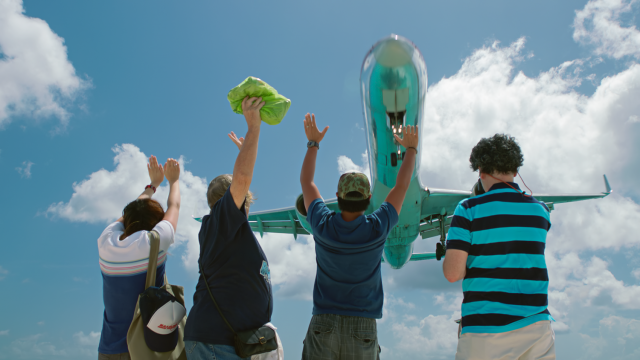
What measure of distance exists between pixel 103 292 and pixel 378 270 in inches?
95.0

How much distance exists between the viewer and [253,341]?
258cm

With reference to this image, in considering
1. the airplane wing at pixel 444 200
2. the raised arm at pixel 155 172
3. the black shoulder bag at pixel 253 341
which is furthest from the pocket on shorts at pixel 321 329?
the airplane wing at pixel 444 200

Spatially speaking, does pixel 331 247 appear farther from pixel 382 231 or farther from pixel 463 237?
pixel 463 237

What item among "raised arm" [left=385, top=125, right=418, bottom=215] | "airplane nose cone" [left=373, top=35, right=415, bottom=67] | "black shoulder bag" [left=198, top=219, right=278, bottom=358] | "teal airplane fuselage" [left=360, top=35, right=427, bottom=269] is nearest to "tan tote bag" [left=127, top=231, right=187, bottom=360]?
"black shoulder bag" [left=198, top=219, right=278, bottom=358]

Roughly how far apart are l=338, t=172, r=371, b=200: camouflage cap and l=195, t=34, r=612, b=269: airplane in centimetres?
154

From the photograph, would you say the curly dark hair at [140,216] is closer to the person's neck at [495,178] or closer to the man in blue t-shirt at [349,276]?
the man in blue t-shirt at [349,276]

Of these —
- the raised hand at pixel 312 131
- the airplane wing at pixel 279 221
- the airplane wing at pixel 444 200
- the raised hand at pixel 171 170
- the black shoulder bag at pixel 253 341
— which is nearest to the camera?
the black shoulder bag at pixel 253 341

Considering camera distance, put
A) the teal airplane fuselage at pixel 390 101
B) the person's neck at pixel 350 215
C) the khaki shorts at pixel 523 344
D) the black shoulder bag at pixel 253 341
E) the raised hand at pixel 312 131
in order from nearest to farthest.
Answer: the black shoulder bag at pixel 253 341
the khaki shorts at pixel 523 344
the person's neck at pixel 350 215
the raised hand at pixel 312 131
the teal airplane fuselage at pixel 390 101

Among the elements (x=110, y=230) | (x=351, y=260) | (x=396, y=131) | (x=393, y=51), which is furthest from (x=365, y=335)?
(x=393, y=51)

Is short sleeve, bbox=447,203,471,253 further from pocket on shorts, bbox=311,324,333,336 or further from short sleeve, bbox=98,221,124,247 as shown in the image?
short sleeve, bbox=98,221,124,247

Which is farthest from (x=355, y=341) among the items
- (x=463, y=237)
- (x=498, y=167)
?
(x=498, y=167)

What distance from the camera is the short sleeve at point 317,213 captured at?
3055 mm

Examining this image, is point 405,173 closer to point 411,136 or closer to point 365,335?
point 411,136

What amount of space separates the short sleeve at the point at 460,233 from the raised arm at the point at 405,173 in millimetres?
457
